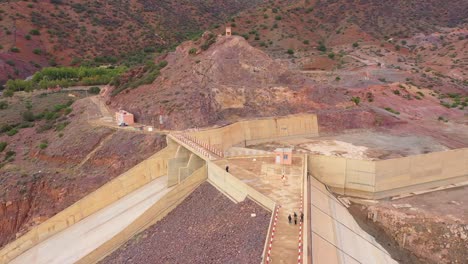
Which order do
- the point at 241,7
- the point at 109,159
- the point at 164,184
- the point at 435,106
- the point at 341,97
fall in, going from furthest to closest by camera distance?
the point at 241,7 < the point at 435,106 < the point at 341,97 < the point at 109,159 < the point at 164,184

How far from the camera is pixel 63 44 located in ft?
294

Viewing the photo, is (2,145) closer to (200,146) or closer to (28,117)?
(28,117)

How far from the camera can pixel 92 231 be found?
→ 30.8 metres

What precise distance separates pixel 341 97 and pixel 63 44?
62390mm

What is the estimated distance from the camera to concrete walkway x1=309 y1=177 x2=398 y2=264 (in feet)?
75.1

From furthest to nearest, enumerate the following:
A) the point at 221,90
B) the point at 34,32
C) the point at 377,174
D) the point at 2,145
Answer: the point at 34,32, the point at 221,90, the point at 2,145, the point at 377,174

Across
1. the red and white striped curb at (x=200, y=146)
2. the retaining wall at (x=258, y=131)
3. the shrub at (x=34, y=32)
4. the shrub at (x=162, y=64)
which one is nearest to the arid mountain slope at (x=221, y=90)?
the shrub at (x=162, y=64)

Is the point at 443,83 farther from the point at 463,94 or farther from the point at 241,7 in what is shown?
the point at 241,7

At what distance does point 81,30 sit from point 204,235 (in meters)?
80.8

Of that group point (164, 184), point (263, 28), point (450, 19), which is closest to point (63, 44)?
point (263, 28)

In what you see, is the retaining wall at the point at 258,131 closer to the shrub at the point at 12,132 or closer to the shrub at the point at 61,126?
the shrub at the point at 61,126

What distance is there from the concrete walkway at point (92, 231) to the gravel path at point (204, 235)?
9.80 ft

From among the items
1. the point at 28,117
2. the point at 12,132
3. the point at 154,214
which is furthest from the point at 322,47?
the point at 154,214

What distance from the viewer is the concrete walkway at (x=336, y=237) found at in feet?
75.1
